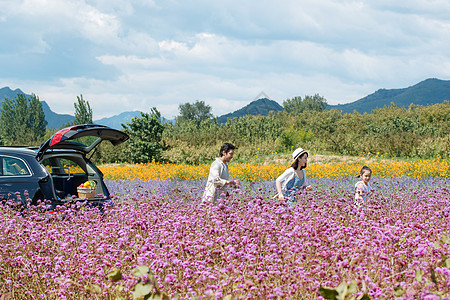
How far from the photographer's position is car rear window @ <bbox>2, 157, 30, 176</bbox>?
682 cm

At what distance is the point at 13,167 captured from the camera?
22.6 feet

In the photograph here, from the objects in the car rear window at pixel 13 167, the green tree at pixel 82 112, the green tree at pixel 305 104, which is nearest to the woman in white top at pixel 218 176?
the car rear window at pixel 13 167

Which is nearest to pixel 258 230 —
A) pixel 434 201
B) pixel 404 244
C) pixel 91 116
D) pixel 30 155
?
pixel 404 244

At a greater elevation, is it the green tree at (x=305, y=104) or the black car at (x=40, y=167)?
the green tree at (x=305, y=104)

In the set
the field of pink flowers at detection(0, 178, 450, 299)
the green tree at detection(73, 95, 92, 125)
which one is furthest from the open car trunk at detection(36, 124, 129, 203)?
the green tree at detection(73, 95, 92, 125)

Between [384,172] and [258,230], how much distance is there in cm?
1247

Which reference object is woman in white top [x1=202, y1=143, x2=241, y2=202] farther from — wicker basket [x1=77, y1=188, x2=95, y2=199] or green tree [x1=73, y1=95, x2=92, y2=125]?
green tree [x1=73, y1=95, x2=92, y2=125]

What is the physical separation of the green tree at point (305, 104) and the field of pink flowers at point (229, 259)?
4578 inches

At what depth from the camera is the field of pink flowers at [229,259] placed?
289 cm

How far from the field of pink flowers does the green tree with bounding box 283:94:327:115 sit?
116m

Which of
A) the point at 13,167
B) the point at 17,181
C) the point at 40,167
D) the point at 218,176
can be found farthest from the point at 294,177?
the point at 13,167

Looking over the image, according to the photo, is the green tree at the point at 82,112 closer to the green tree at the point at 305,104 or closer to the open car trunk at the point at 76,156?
the open car trunk at the point at 76,156

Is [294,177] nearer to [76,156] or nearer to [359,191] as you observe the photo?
[359,191]

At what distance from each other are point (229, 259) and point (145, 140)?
75.0 ft
